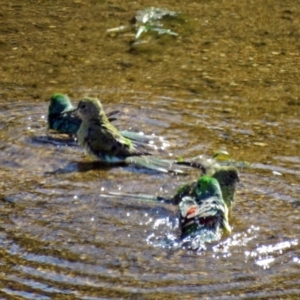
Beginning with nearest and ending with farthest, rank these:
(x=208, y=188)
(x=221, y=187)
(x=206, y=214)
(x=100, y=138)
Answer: (x=206, y=214)
(x=208, y=188)
(x=221, y=187)
(x=100, y=138)

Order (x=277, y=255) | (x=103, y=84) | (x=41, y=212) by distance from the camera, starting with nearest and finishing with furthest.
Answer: (x=277, y=255) < (x=41, y=212) < (x=103, y=84)

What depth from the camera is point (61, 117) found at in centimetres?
815

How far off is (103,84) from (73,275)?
3.50 meters

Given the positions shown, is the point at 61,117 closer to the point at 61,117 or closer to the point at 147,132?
the point at 61,117

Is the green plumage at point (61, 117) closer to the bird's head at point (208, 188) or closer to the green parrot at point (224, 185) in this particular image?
the green parrot at point (224, 185)

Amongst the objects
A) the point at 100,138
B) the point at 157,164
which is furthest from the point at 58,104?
the point at 157,164

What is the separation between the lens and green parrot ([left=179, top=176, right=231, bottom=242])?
20.9ft

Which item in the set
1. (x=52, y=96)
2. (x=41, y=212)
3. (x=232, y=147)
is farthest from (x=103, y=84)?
(x=41, y=212)

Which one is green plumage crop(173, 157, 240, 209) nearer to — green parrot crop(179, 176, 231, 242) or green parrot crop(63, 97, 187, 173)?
green parrot crop(179, 176, 231, 242)

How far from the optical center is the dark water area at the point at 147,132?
602 centimetres

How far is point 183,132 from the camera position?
820 centimetres

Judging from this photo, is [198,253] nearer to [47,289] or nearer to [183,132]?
[47,289]

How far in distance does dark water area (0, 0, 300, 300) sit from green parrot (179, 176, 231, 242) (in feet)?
0.29

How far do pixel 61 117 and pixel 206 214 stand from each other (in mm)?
2176
